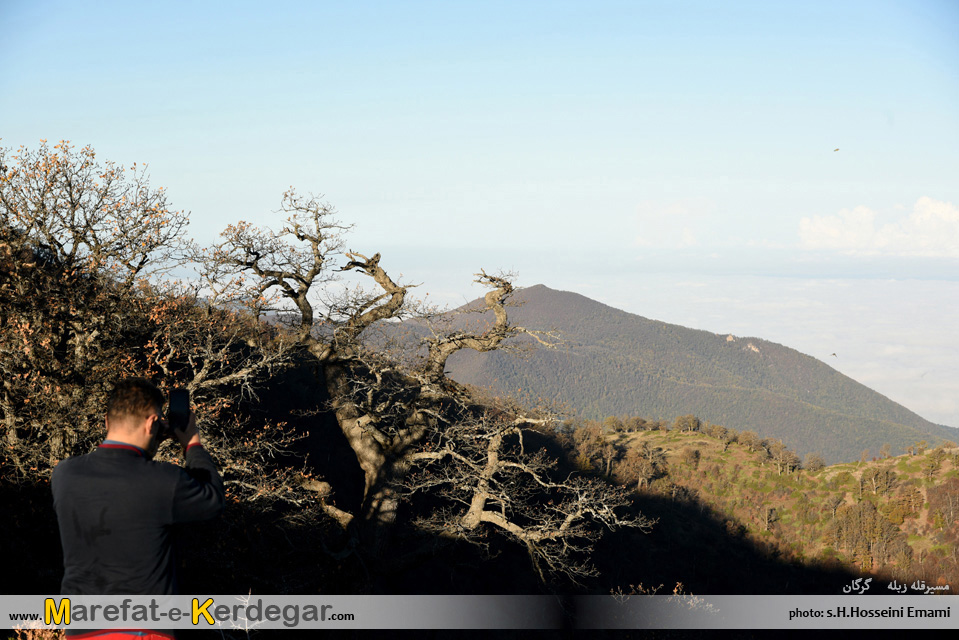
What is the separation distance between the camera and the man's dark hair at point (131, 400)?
13.1 ft

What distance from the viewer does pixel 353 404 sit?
17.0 m

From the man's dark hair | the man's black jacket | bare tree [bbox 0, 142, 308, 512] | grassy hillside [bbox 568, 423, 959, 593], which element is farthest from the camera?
grassy hillside [bbox 568, 423, 959, 593]

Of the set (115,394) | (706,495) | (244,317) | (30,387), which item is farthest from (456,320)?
(706,495)

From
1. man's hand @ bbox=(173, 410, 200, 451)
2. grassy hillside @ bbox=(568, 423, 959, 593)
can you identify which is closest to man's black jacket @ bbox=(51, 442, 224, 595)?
man's hand @ bbox=(173, 410, 200, 451)

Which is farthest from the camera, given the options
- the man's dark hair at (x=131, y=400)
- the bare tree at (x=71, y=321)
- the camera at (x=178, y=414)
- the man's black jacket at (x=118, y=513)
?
the bare tree at (x=71, y=321)

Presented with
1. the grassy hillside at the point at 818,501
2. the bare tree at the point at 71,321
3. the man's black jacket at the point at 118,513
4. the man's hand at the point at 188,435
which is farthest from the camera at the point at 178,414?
the grassy hillside at the point at 818,501

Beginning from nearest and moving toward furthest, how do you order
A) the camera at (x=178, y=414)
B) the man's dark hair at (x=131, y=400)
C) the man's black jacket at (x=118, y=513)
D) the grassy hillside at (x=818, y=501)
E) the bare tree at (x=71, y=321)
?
the man's black jacket at (x=118, y=513) → the man's dark hair at (x=131, y=400) → the camera at (x=178, y=414) → the bare tree at (x=71, y=321) → the grassy hillside at (x=818, y=501)

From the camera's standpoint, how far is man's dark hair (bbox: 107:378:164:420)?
3984 millimetres

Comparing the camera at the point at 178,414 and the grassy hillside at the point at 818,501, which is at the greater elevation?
the camera at the point at 178,414

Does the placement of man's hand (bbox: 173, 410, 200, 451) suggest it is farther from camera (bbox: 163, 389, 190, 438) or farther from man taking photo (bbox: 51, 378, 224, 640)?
man taking photo (bbox: 51, 378, 224, 640)

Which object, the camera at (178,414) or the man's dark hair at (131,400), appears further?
the camera at (178,414)

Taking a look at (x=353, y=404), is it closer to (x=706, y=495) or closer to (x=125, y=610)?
(x=125, y=610)

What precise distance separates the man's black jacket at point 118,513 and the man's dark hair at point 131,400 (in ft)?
0.63

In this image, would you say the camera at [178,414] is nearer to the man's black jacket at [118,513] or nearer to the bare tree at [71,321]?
the man's black jacket at [118,513]
